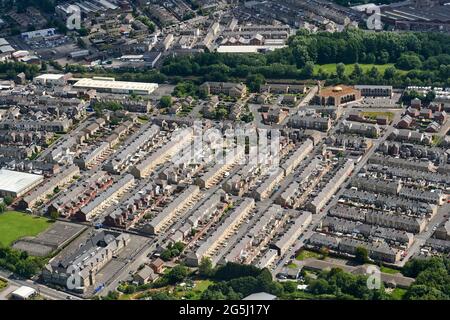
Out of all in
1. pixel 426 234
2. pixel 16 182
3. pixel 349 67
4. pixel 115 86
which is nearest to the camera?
pixel 426 234

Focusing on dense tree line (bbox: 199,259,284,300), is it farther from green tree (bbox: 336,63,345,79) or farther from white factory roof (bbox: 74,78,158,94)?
green tree (bbox: 336,63,345,79)

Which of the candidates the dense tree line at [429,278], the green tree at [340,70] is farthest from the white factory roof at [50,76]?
the dense tree line at [429,278]

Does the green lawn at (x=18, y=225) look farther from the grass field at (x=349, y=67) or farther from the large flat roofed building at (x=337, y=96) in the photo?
the grass field at (x=349, y=67)

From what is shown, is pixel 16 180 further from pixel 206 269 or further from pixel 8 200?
pixel 206 269

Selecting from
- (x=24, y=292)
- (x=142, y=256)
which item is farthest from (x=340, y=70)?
(x=24, y=292)

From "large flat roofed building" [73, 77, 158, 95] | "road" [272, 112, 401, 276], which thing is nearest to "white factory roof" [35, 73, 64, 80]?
"large flat roofed building" [73, 77, 158, 95]

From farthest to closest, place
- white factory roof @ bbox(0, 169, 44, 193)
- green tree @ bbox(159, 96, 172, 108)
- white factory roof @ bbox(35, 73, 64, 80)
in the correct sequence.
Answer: white factory roof @ bbox(35, 73, 64, 80), green tree @ bbox(159, 96, 172, 108), white factory roof @ bbox(0, 169, 44, 193)
